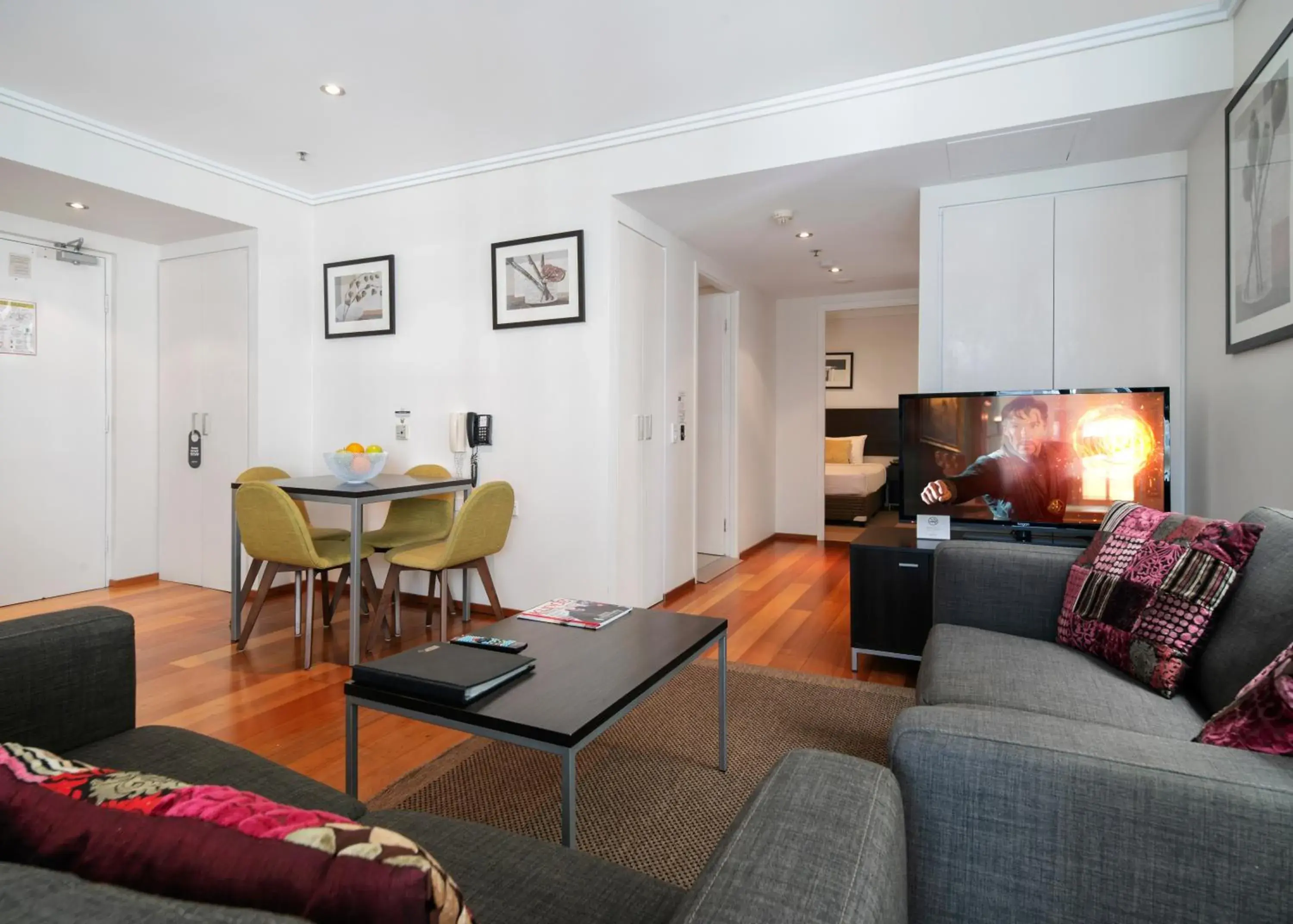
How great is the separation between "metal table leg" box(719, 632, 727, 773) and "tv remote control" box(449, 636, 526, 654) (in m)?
0.62

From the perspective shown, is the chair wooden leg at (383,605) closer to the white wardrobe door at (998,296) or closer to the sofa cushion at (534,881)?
the sofa cushion at (534,881)

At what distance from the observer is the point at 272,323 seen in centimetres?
434

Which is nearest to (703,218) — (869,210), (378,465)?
(869,210)

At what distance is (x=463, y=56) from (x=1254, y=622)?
3132mm

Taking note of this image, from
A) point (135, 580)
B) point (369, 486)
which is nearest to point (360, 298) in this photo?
point (369, 486)

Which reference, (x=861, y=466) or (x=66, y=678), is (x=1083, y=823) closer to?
(x=66, y=678)

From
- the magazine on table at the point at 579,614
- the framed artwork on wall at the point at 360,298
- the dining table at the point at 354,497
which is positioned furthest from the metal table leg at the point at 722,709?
the framed artwork on wall at the point at 360,298

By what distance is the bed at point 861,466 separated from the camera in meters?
7.24

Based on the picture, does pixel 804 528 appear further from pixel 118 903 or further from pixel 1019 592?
pixel 118 903

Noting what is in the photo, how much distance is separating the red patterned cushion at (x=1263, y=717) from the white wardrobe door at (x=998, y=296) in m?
2.50

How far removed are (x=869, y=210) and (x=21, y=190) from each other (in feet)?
14.8

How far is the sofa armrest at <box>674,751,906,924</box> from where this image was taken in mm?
627

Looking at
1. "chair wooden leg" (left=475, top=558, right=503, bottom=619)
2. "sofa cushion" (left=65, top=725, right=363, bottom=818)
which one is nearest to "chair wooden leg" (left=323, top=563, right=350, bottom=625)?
"chair wooden leg" (left=475, top=558, right=503, bottom=619)

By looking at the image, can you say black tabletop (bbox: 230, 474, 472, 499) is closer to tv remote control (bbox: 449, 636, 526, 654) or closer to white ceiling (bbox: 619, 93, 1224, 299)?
tv remote control (bbox: 449, 636, 526, 654)
